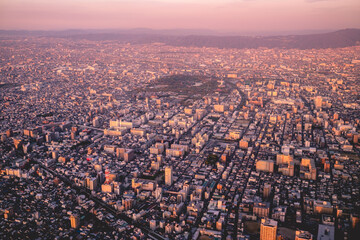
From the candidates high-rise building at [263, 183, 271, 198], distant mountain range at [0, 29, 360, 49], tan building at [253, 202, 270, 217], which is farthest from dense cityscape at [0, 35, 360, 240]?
distant mountain range at [0, 29, 360, 49]

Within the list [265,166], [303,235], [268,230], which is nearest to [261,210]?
[268,230]

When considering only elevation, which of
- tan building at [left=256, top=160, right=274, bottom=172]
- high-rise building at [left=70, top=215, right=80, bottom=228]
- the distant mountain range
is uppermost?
the distant mountain range

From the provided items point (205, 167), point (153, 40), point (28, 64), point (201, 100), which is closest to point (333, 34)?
point (153, 40)

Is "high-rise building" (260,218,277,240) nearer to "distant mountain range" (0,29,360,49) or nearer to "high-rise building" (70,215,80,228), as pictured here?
"high-rise building" (70,215,80,228)

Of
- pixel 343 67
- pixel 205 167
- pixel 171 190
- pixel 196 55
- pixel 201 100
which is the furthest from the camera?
pixel 196 55

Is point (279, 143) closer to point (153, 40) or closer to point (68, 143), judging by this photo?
point (68, 143)

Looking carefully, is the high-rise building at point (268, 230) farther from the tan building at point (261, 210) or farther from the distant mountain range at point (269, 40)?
the distant mountain range at point (269, 40)

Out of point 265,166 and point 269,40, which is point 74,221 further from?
point 269,40

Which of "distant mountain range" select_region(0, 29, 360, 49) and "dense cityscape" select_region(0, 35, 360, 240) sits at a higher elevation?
"distant mountain range" select_region(0, 29, 360, 49)

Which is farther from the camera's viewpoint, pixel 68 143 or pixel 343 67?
pixel 343 67
